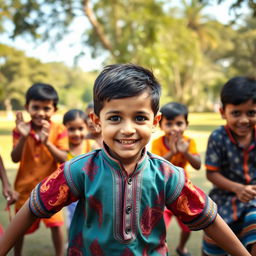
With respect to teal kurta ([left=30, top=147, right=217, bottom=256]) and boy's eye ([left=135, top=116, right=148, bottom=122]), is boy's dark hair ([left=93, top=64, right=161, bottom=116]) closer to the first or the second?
boy's eye ([left=135, top=116, right=148, bottom=122])

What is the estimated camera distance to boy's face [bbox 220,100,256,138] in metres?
2.37

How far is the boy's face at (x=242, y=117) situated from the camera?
237cm

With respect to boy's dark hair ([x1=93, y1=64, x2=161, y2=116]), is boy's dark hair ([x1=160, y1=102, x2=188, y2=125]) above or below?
below

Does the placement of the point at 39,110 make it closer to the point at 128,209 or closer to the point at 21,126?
the point at 21,126

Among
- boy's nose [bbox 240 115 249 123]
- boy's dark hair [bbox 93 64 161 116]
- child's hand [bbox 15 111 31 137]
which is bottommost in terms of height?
child's hand [bbox 15 111 31 137]

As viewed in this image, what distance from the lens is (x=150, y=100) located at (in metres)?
1.53

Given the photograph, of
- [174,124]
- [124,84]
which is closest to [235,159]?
[174,124]

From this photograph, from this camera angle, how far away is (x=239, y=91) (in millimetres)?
2373

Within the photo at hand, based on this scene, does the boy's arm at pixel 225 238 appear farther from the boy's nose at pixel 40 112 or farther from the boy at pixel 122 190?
the boy's nose at pixel 40 112

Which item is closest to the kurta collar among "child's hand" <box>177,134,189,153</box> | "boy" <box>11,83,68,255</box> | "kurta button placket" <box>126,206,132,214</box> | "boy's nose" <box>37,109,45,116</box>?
"kurta button placket" <box>126,206,132,214</box>

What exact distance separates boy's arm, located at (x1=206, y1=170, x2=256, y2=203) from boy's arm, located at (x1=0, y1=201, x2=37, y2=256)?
1.41m

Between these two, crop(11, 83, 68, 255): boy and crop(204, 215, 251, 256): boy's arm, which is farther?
crop(11, 83, 68, 255): boy

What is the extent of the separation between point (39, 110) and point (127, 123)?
172 centimetres

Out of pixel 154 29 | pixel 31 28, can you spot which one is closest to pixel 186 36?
pixel 154 29
